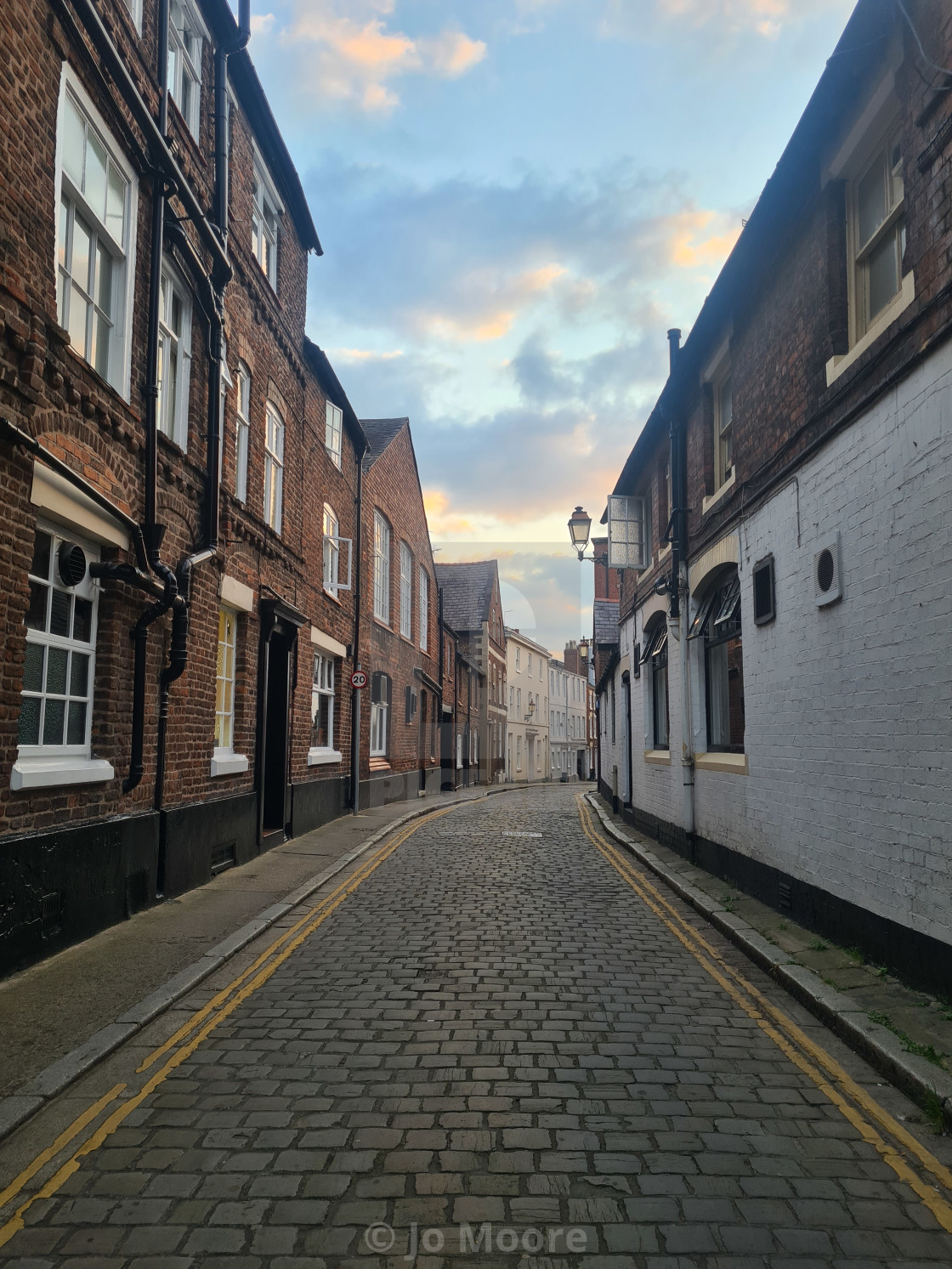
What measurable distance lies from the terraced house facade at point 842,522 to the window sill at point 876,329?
0.03 m

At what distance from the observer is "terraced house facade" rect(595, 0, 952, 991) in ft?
18.7

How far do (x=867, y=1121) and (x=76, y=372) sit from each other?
6.99m

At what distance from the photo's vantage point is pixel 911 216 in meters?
6.14

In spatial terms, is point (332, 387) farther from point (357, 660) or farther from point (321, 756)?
point (321, 756)

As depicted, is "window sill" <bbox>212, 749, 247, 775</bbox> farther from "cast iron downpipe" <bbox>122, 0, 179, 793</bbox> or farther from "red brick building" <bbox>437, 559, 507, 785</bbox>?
Result: "red brick building" <bbox>437, 559, 507, 785</bbox>

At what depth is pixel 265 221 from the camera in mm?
13672

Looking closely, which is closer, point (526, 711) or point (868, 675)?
point (868, 675)

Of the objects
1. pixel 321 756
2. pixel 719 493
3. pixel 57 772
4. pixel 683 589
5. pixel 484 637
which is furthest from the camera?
pixel 484 637

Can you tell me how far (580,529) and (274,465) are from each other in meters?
6.34

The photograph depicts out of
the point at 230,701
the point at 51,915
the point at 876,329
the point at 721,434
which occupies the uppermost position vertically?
the point at 721,434

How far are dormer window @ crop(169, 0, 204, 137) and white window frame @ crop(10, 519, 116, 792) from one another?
5532 millimetres

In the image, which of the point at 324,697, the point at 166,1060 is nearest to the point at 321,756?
the point at 324,697

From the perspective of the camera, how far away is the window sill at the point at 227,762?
10.7 meters

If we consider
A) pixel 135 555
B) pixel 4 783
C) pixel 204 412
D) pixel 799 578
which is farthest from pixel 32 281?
pixel 799 578
